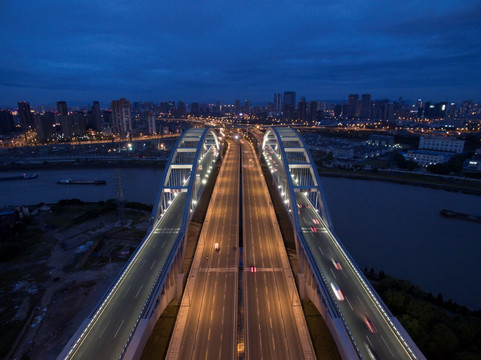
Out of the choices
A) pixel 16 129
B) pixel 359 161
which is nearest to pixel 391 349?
pixel 359 161

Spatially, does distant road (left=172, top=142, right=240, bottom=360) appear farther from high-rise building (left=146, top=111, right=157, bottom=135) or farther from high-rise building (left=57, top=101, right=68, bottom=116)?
high-rise building (left=57, top=101, right=68, bottom=116)

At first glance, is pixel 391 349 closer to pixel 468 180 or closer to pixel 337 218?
pixel 337 218

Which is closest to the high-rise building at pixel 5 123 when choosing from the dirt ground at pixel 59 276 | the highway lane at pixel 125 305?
the dirt ground at pixel 59 276

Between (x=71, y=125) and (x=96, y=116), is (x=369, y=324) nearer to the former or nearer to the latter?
(x=71, y=125)

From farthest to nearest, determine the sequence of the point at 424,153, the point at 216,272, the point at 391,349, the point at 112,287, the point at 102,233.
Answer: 1. the point at 424,153
2. the point at 102,233
3. the point at 216,272
4. the point at 112,287
5. the point at 391,349

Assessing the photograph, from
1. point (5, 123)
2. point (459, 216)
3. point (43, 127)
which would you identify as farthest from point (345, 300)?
point (5, 123)

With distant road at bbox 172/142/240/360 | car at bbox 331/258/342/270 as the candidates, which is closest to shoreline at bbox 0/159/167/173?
distant road at bbox 172/142/240/360
